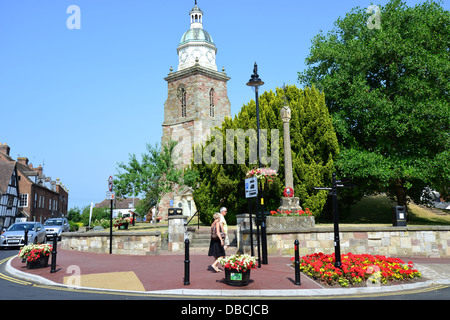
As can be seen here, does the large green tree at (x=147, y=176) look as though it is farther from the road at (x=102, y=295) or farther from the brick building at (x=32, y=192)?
the brick building at (x=32, y=192)

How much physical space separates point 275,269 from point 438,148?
19.0 m

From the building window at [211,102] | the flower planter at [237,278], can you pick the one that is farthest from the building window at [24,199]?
the flower planter at [237,278]

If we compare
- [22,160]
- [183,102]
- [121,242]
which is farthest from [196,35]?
[121,242]

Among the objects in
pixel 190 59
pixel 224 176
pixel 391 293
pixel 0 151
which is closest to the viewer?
pixel 391 293

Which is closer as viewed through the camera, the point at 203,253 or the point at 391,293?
the point at 391,293

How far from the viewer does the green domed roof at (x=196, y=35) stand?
154 ft

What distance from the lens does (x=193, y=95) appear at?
46.0 meters

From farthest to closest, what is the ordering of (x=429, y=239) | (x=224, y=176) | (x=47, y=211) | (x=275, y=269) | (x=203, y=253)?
1. (x=47, y=211)
2. (x=224, y=176)
3. (x=203, y=253)
4. (x=429, y=239)
5. (x=275, y=269)

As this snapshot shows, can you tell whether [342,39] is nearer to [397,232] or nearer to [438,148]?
[438,148]

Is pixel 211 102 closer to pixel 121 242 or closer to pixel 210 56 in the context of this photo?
pixel 210 56

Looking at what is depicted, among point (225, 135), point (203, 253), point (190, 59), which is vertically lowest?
point (203, 253)

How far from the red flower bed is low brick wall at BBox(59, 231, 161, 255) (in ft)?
25.9

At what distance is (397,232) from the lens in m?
15.2
